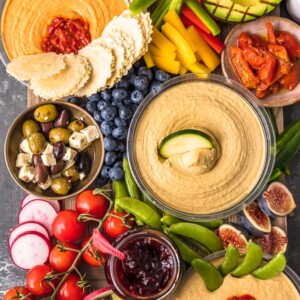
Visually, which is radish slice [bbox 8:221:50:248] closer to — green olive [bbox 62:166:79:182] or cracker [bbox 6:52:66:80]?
green olive [bbox 62:166:79:182]

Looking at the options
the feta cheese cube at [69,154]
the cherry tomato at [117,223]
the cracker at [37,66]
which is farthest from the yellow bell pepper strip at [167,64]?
the cherry tomato at [117,223]

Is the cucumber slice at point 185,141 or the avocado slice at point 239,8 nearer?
the cucumber slice at point 185,141

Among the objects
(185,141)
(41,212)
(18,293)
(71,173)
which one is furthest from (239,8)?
(18,293)

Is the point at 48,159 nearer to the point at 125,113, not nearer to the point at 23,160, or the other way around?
the point at 23,160

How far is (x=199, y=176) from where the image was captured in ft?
6.61

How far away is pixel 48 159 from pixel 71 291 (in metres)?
0.48

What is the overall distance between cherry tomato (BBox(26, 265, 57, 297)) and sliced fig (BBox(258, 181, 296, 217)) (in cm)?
82

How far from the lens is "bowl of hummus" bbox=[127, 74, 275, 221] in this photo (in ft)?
6.63

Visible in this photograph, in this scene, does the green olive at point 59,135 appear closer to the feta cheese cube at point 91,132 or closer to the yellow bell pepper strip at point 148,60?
the feta cheese cube at point 91,132

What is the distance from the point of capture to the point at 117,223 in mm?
2158

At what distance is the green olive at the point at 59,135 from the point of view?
219cm

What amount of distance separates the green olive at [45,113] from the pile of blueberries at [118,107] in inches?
3.6

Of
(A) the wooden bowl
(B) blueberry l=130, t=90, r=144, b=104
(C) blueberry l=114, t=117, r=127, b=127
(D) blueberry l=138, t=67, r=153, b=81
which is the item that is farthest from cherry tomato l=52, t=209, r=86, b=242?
(A) the wooden bowl

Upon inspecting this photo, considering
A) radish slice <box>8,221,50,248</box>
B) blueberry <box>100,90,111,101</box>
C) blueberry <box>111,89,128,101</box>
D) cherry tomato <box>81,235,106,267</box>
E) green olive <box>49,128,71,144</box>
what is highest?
blueberry <box>111,89,128,101</box>
